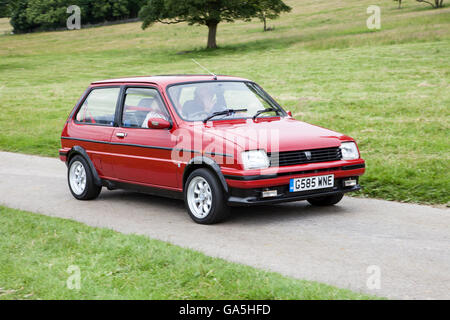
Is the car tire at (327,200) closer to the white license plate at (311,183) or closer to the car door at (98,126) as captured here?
the white license plate at (311,183)

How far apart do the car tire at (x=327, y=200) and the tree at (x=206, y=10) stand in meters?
43.0

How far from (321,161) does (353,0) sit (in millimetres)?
75391

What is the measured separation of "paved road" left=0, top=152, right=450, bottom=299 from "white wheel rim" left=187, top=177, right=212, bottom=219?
0.19 meters

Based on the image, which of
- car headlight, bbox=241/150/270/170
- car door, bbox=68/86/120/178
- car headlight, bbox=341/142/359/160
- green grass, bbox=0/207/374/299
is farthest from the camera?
car door, bbox=68/86/120/178

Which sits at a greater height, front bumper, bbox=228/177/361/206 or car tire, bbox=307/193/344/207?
front bumper, bbox=228/177/361/206

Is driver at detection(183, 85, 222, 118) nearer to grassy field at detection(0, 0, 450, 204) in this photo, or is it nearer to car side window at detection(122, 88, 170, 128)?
car side window at detection(122, 88, 170, 128)

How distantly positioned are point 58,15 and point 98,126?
86694 millimetres

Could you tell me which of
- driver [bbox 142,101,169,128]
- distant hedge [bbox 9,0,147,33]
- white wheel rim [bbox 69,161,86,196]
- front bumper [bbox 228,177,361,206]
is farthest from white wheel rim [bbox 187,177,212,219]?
distant hedge [bbox 9,0,147,33]

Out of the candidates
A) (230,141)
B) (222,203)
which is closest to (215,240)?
(222,203)

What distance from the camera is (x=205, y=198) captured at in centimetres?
743

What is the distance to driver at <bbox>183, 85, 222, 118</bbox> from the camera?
8039 mm
